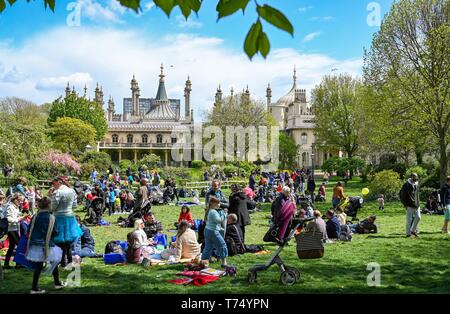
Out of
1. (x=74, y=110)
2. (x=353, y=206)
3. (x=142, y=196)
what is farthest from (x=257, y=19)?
(x=74, y=110)

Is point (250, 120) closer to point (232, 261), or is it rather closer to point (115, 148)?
point (115, 148)

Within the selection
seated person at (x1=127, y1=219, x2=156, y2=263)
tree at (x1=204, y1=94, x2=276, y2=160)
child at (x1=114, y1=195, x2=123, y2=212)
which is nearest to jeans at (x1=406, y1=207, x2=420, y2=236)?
seated person at (x1=127, y1=219, x2=156, y2=263)

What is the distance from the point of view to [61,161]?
40281 mm

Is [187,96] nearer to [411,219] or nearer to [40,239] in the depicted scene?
[411,219]

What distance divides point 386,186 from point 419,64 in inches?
227

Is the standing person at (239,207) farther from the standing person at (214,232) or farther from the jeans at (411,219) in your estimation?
the jeans at (411,219)

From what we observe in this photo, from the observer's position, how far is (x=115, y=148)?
3270 inches

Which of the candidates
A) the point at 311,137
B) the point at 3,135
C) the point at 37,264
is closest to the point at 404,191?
the point at 37,264

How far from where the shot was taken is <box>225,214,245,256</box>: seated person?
11.2 m

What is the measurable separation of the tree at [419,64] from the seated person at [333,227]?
10279 mm

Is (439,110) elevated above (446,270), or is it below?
above

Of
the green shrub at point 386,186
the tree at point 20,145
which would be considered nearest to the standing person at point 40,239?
the green shrub at point 386,186

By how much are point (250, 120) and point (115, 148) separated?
3399 cm

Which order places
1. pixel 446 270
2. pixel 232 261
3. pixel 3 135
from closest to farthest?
pixel 446 270, pixel 232 261, pixel 3 135
